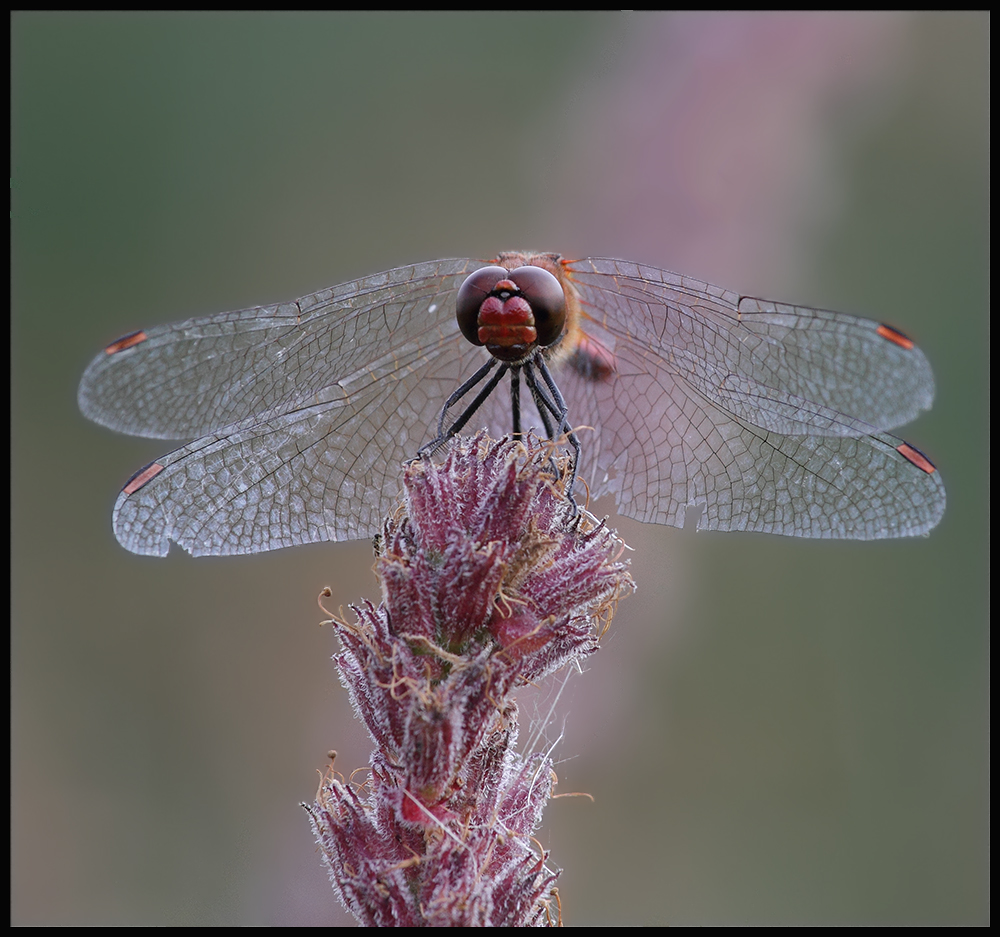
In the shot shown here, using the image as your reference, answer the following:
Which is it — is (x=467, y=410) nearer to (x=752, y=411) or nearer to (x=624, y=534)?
(x=752, y=411)

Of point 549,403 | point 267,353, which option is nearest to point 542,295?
point 549,403

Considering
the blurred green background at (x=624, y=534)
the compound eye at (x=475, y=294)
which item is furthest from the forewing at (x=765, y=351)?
the blurred green background at (x=624, y=534)

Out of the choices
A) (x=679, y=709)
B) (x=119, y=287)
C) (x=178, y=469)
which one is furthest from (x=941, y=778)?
(x=119, y=287)

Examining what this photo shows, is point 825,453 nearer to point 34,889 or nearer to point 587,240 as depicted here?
point 587,240

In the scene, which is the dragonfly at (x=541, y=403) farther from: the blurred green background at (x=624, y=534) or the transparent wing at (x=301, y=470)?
the blurred green background at (x=624, y=534)

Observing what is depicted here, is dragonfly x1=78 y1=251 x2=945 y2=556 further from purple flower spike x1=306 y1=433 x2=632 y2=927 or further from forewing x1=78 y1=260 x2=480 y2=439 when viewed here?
purple flower spike x1=306 y1=433 x2=632 y2=927

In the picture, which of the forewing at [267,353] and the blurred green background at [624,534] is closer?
the forewing at [267,353]
